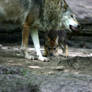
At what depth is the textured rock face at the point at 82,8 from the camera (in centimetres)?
755

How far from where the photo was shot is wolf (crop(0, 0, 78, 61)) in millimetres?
4875

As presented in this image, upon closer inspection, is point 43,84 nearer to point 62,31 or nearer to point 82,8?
point 62,31

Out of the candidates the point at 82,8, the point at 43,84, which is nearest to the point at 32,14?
the point at 43,84

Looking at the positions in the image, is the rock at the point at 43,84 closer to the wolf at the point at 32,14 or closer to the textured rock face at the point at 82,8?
the wolf at the point at 32,14

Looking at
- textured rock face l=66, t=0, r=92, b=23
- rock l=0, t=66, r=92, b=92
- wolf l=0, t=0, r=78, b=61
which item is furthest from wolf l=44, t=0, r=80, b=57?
rock l=0, t=66, r=92, b=92

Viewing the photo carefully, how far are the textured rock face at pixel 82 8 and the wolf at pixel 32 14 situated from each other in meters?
2.34

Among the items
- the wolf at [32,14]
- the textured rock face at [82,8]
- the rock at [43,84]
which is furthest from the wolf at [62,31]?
the rock at [43,84]

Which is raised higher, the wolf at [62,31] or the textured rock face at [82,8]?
the textured rock face at [82,8]

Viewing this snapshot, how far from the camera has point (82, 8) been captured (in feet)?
26.1

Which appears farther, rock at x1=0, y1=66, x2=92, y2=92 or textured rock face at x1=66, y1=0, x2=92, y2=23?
textured rock face at x1=66, y1=0, x2=92, y2=23

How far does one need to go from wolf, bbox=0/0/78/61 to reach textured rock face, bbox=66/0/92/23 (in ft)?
7.68

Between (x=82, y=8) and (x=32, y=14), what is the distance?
11.1ft

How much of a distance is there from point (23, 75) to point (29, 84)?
439 mm

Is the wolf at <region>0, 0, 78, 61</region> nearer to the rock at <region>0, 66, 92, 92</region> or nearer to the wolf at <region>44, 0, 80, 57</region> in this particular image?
the wolf at <region>44, 0, 80, 57</region>
